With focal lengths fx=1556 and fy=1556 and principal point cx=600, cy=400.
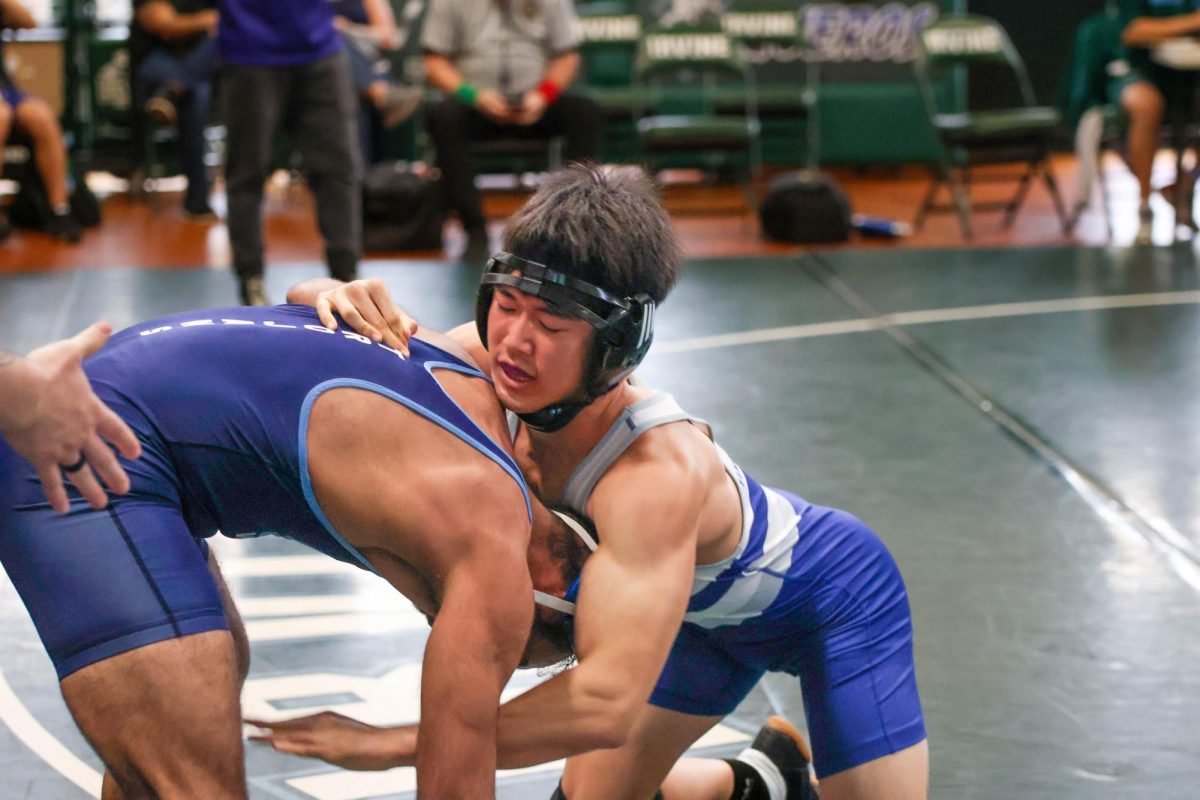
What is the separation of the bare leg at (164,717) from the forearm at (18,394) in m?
0.30

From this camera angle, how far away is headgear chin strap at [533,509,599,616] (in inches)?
85.8

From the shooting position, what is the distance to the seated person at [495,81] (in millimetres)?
8391

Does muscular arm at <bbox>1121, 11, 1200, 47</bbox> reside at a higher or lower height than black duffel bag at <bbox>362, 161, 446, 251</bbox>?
higher

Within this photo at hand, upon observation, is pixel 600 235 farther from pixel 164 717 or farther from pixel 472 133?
pixel 472 133

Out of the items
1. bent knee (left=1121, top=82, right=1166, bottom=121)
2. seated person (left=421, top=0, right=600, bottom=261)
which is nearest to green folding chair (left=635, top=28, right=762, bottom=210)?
seated person (left=421, top=0, right=600, bottom=261)

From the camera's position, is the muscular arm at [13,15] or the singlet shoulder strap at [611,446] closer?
the singlet shoulder strap at [611,446]

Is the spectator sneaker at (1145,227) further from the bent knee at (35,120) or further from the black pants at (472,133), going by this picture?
the bent knee at (35,120)

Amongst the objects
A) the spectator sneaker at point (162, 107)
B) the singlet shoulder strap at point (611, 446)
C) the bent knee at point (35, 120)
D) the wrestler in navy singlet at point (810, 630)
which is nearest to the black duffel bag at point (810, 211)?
the spectator sneaker at point (162, 107)

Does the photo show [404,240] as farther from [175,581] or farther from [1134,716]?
[175,581]

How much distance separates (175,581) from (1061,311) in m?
5.58

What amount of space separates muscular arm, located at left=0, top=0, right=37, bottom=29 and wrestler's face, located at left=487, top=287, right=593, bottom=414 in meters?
7.19

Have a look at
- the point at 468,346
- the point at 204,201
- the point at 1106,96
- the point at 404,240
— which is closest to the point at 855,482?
the point at 468,346

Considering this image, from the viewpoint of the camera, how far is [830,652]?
249cm

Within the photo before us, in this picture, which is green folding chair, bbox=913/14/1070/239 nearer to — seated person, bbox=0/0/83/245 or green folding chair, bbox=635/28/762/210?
green folding chair, bbox=635/28/762/210
